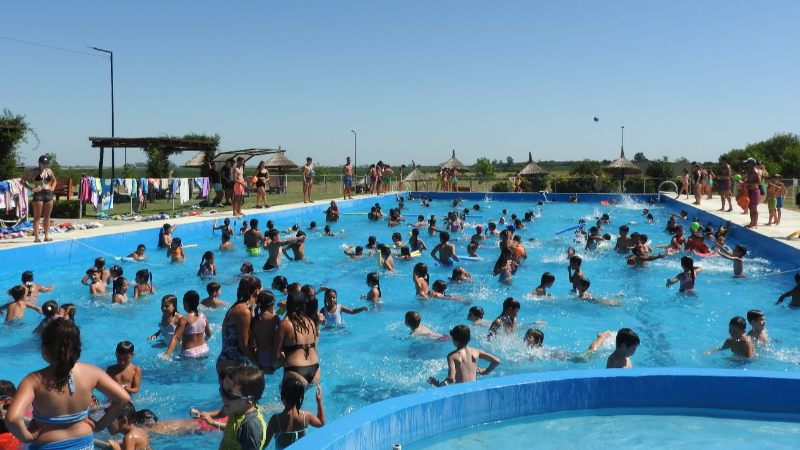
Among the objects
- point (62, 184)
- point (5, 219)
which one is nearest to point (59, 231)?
point (5, 219)

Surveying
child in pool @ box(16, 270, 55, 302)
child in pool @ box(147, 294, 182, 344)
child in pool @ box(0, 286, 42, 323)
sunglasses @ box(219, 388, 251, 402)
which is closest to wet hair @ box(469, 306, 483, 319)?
child in pool @ box(147, 294, 182, 344)

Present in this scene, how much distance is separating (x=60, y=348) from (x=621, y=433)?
4049mm

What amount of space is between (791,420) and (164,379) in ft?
18.4

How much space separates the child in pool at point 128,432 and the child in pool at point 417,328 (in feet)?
11.7

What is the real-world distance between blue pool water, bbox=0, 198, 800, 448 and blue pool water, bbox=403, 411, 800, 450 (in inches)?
→ 54.9

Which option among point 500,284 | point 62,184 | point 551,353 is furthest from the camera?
point 62,184

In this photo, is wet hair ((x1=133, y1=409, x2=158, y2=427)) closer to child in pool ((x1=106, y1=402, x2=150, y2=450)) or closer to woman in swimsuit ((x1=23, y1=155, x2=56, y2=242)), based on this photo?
child in pool ((x1=106, y1=402, x2=150, y2=450))

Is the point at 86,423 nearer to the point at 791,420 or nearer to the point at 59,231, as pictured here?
the point at 791,420

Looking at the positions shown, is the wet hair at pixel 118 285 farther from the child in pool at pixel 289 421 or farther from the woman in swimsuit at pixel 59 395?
the woman in swimsuit at pixel 59 395

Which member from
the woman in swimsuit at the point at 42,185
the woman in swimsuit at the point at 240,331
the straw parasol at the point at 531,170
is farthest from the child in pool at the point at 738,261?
Result: the straw parasol at the point at 531,170

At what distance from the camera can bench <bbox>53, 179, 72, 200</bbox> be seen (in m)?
18.5

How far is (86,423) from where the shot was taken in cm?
331

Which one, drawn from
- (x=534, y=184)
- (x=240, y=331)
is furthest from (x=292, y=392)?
(x=534, y=184)

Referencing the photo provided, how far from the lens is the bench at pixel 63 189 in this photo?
728 inches
